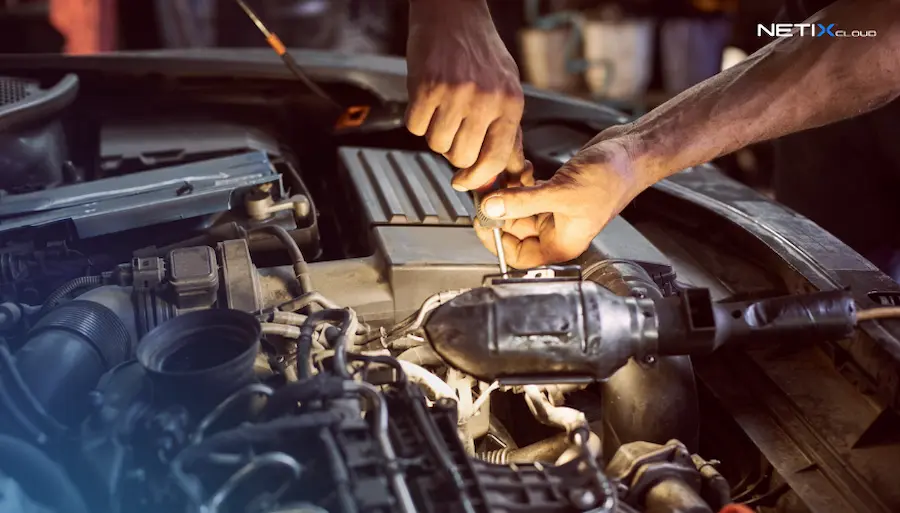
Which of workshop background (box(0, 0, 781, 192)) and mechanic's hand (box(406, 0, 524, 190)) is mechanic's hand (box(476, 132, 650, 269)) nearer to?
mechanic's hand (box(406, 0, 524, 190))

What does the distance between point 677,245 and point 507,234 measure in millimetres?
378

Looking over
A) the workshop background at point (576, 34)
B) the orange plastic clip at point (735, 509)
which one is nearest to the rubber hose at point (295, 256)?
the orange plastic clip at point (735, 509)

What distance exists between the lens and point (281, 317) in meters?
1.06

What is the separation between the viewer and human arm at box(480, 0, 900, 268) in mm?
1284

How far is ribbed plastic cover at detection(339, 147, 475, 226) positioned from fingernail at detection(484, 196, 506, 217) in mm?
243

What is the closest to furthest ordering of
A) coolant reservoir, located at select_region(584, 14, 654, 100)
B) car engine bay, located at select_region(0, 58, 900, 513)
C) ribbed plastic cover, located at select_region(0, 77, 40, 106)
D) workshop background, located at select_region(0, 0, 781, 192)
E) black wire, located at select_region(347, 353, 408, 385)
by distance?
car engine bay, located at select_region(0, 58, 900, 513) → black wire, located at select_region(347, 353, 408, 385) → ribbed plastic cover, located at select_region(0, 77, 40, 106) → workshop background, located at select_region(0, 0, 781, 192) → coolant reservoir, located at select_region(584, 14, 654, 100)

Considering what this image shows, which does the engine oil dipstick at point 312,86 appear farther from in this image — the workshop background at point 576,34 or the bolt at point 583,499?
the workshop background at point 576,34

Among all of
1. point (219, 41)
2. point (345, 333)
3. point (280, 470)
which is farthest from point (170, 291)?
point (219, 41)

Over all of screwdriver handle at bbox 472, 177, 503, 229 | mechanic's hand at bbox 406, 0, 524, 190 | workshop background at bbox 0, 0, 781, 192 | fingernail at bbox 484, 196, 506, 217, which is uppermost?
mechanic's hand at bbox 406, 0, 524, 190

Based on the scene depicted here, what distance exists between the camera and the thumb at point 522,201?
118 centimetres

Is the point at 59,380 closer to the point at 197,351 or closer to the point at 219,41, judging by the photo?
the point at 197,351

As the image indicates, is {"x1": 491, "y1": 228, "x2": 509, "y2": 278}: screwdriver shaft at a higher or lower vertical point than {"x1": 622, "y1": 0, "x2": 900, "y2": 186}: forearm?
lower

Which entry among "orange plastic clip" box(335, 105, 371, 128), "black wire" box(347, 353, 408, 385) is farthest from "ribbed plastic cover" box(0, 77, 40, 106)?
"black wire" box(347, 353, 408, 385)

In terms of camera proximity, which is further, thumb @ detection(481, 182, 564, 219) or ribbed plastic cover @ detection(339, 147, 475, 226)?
ribbed plastic cover @ detection(339, 147, 475, 226)
